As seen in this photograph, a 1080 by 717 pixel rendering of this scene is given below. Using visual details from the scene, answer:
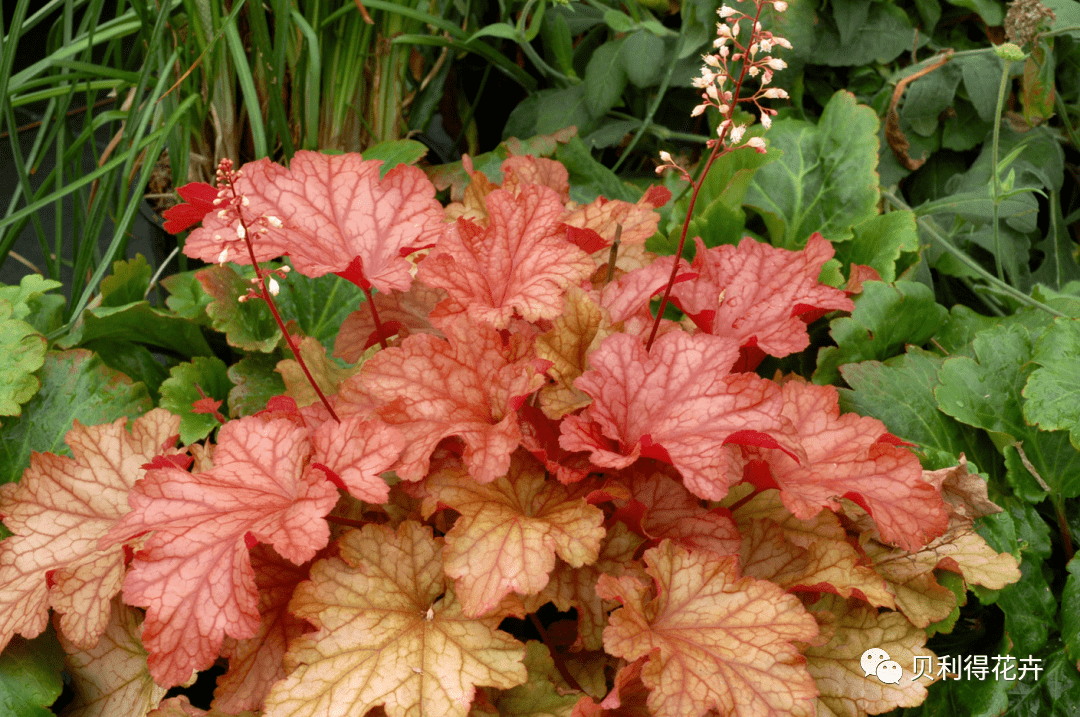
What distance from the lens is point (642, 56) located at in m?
1.51

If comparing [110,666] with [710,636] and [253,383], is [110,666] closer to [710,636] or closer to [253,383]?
[253,383]

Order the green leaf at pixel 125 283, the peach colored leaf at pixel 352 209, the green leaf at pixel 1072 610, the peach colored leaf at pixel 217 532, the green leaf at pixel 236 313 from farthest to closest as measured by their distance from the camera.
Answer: the green leaf at pixel 125 283
the green leaf at pixel 236 313
the green leaf at pixel 1072 610
the peach colored leaf at pixel 352 209
the peach colored leaf at pixel 217 532

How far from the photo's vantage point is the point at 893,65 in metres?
1.71

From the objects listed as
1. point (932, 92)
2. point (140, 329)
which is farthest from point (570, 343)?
point (932, 92)

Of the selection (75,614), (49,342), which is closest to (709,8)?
(49,342)

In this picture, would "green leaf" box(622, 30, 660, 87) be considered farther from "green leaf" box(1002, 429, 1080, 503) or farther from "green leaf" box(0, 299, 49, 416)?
"green leaf" box(0, 299, 49, 416)

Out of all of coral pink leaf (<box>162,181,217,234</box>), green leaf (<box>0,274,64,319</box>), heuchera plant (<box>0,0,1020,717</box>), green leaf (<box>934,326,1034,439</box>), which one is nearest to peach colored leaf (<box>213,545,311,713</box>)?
heuchera plant (<box>0,0,1020,717</box>)

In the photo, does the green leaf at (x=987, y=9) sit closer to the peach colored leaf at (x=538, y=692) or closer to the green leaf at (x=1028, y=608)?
the green leaf at (x=1028, y=608)

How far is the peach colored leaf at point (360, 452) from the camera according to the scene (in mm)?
682

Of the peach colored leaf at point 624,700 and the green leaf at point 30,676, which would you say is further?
the green leaf at point 30,676

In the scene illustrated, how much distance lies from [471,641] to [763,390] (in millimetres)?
327

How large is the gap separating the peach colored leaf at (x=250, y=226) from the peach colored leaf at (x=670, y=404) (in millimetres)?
339

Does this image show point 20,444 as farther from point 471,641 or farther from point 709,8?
point 709,8

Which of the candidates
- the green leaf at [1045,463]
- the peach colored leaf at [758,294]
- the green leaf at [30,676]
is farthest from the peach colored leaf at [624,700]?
the green leaf at [1045,463]
